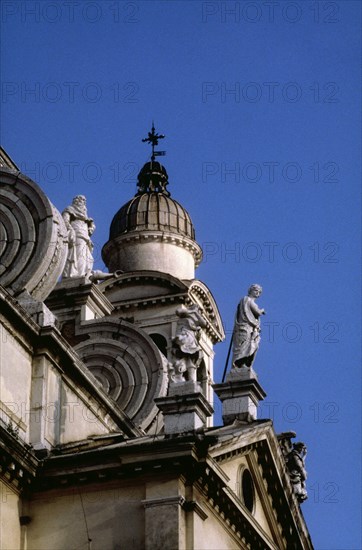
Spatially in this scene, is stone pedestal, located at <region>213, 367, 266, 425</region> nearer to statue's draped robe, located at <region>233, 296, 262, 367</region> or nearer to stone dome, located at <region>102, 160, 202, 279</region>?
statue's draped robe, located at <region>233, 296, 262, 367</region>

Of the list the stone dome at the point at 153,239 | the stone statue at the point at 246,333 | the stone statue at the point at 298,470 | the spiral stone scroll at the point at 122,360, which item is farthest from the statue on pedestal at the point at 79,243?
the stone dome at the point at 153,239

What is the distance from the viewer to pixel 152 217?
59.1 meters

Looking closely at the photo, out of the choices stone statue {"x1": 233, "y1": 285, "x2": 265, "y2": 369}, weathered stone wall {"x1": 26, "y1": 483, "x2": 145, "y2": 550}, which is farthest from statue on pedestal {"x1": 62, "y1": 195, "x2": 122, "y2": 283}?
weathered stone wall {"x1": 26, "y1": 483, "x2": 145, "y2": 550}

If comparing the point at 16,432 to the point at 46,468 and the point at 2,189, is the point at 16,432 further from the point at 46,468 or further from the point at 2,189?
the point at 2,189

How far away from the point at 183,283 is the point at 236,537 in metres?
14.8

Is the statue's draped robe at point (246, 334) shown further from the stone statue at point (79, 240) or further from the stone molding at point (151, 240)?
the stone molding at point (151, 240)

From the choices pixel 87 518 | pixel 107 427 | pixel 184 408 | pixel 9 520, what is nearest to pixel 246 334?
pixel 107 427

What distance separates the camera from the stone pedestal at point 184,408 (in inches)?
1553

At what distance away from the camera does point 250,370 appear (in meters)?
45.1

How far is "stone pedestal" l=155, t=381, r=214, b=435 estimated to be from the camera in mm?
39438

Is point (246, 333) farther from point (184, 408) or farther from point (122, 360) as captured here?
point (184, 408)

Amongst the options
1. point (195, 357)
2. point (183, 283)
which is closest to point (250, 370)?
point (195, 357)

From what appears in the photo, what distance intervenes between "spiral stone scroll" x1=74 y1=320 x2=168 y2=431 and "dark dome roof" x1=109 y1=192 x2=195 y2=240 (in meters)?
10.7

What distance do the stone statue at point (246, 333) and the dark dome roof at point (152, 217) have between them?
1335 centimetres
